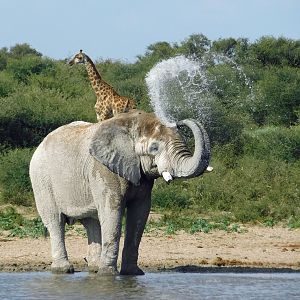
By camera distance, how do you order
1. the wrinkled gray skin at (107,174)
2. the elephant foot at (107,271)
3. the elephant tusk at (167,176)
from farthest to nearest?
the elephant foot at (107,271) → the wrinkled gray skin at (107,174) → the elephant tusk at (167,176)

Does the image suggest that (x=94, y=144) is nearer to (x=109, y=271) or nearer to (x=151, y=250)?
(x=109, y=271)

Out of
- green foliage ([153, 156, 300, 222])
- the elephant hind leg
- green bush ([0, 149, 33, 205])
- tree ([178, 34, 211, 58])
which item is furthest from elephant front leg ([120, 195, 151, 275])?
tree ([178, 34, 211, 58])

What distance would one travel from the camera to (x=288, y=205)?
16.8 m

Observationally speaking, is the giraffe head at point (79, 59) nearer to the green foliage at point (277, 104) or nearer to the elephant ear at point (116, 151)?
the elephant ear at point (116, 151)

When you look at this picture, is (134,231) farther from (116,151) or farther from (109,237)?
(116,151)

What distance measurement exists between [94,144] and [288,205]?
626 cm

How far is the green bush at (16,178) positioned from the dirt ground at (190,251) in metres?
3.17

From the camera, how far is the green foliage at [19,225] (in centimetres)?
1434

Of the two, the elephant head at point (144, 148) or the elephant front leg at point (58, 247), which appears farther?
the elephant front leg at point (58, 247)

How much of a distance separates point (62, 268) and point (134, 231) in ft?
2.87

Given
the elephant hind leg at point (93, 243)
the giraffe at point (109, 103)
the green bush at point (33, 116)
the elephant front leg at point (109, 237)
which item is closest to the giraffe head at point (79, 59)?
the giraffe at point (109, 103)

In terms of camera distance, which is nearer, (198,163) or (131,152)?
(198,163)

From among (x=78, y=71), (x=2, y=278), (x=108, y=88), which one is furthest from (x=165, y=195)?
(x=78, y=71)

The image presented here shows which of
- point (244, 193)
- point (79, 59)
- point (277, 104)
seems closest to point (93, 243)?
point (244, 193)
